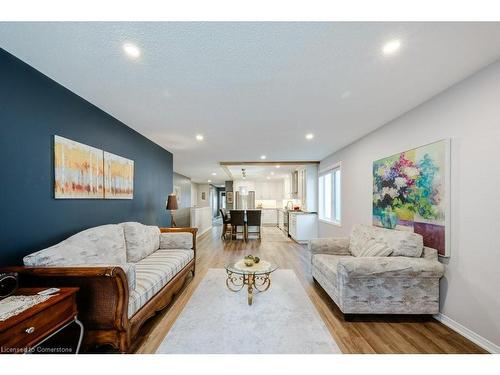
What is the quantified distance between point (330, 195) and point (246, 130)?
11.2 feet

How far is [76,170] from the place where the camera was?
2303 millimetres

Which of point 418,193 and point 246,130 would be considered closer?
point 418,193

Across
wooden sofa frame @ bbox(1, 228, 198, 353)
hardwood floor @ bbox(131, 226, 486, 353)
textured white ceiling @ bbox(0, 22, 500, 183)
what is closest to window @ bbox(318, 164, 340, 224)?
textured white ceiling @ bbox(0, 22, 500, 183)

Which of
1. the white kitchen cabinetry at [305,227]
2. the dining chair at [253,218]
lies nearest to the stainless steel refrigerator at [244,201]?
the dining chair at [253,218]

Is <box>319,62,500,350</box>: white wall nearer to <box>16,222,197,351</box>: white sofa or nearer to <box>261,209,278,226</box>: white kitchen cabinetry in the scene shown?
<box>16,222,197,351</box>: white sofa

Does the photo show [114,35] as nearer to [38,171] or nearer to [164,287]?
[38,171]

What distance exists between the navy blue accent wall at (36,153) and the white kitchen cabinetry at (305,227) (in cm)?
481

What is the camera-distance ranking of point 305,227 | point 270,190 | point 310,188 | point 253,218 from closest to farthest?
point 305,227 < point 310,188 < point 253,218 < point 270,190

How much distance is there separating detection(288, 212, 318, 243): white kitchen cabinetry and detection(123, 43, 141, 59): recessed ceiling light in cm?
555

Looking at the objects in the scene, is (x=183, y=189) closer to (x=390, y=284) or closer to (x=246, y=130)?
(x=246, y=130)

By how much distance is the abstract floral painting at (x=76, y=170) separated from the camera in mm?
2088

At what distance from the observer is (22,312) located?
46.4 inches

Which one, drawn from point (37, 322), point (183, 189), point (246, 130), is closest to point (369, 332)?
point (37, 322)

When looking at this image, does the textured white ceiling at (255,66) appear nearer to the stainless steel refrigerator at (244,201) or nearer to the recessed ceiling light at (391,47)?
the recessed ceiling light at (391,47)
